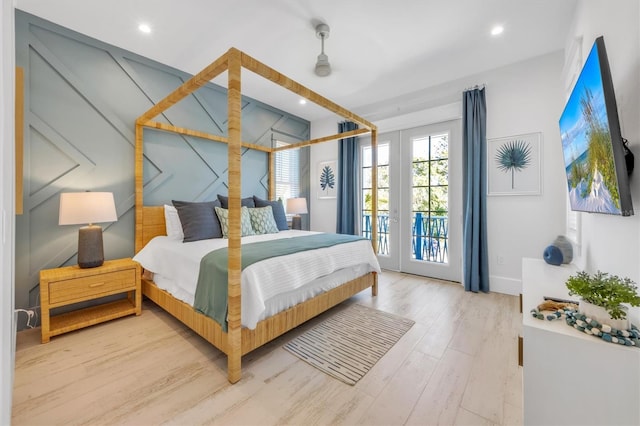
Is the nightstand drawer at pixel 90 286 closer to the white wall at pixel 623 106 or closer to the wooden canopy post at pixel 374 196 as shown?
the wooden canopy post at pixel 374 196

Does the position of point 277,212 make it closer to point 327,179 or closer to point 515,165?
point 327,179

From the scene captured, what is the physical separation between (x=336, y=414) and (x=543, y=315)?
3.74ft

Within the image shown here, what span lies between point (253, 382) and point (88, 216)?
6.63 feet

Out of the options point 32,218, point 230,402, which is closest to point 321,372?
point 230,402

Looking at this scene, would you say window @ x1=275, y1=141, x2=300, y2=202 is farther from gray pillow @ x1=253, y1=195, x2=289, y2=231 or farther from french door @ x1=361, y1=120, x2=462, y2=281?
french door @ x1=361, y1=120, x2=462, y2=281

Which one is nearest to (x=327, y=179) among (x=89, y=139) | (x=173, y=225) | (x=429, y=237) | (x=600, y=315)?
(x=429, y=237)

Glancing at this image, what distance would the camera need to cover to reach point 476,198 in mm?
3361

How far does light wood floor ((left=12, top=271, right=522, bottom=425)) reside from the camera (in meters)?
1.45

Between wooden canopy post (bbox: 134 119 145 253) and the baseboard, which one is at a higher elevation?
wooden canopy post (bbox: 134 119 145 253)

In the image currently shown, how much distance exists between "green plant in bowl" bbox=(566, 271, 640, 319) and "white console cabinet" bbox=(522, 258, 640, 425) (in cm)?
13

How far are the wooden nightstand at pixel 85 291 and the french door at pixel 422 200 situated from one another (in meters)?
3.44

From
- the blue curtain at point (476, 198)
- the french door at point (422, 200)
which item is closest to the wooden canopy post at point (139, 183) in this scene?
the french door at point (422, 200)

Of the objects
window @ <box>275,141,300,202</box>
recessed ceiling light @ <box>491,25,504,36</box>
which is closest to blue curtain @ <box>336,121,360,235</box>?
window @ <box>275,141,300,202</box>

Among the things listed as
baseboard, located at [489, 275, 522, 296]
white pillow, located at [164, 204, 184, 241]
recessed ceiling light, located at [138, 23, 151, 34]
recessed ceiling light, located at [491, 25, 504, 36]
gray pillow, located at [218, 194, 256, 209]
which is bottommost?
baseboard, located at [489, 275, 522, 296]
